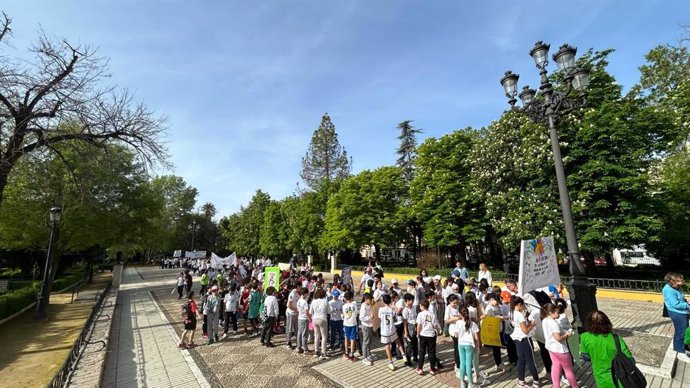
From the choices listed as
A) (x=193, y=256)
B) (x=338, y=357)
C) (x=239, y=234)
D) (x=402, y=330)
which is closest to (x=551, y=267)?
(x=402, y=330)

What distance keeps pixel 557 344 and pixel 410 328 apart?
343 centimetres

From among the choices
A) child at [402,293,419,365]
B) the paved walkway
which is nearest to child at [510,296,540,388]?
child at [402,293,419,365]

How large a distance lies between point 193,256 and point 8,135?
34.8 meters

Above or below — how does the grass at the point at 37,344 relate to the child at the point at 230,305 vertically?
below

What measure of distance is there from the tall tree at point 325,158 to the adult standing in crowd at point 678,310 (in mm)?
41033

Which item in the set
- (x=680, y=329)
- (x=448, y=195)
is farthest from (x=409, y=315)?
(x=448, y=195)

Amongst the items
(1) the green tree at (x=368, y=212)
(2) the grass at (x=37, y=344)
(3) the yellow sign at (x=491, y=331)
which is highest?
(1) the green tree at (x=368, y=212)

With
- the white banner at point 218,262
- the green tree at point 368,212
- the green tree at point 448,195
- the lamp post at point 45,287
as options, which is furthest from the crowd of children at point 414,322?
the green tree at point 368,212

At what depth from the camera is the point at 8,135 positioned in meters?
13.1

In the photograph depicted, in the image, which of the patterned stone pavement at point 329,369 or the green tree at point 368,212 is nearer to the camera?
the patterned stone pavement at point 329,369

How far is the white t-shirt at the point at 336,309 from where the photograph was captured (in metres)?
9.73

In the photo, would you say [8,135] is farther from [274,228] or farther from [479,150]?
[274,228]

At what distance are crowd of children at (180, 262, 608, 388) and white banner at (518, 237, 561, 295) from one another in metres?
0.44

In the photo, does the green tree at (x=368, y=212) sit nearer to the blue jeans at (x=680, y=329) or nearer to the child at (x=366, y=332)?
the child at (x=366, y=332)
